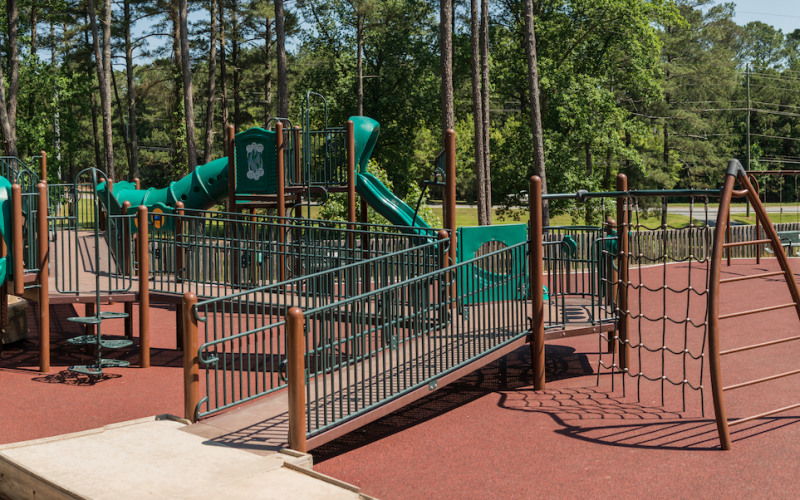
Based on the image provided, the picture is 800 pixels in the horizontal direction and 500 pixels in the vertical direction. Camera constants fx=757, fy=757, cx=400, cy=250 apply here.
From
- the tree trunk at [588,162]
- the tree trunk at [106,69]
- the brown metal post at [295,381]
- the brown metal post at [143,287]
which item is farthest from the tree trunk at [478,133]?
the brown metal post at [295,381]

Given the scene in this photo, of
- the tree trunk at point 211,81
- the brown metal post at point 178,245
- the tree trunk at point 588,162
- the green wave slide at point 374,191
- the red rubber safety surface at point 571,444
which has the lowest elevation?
the red rubber safety surface at point 571,444

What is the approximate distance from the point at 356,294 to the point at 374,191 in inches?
269

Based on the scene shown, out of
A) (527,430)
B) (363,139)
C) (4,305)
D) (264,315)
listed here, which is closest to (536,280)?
(527,430)

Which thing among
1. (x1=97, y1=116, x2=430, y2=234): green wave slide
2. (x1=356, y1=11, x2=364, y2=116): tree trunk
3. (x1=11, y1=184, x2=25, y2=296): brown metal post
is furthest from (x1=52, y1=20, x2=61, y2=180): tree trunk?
(x1=11, y1=184, x2=25, y2=296): brown metal post

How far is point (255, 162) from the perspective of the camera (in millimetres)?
15438

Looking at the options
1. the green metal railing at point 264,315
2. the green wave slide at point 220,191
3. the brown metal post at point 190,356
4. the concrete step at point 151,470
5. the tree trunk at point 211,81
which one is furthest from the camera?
the tree trunk at point 211,81

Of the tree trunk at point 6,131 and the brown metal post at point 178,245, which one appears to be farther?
the tree trunk at point 6,131

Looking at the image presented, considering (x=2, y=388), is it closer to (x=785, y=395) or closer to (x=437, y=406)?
(x=437, y=406)

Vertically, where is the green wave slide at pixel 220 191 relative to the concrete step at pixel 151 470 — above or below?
above

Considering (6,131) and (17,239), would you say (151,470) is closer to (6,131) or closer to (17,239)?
(17,239)

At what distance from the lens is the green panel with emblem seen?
1517 cm

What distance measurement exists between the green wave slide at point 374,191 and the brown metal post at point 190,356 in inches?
282

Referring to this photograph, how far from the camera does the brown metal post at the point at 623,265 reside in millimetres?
9020

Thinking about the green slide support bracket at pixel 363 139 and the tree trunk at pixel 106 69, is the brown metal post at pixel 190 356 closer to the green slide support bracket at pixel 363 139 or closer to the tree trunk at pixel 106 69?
the green slide support bracket at pixel 363 139
